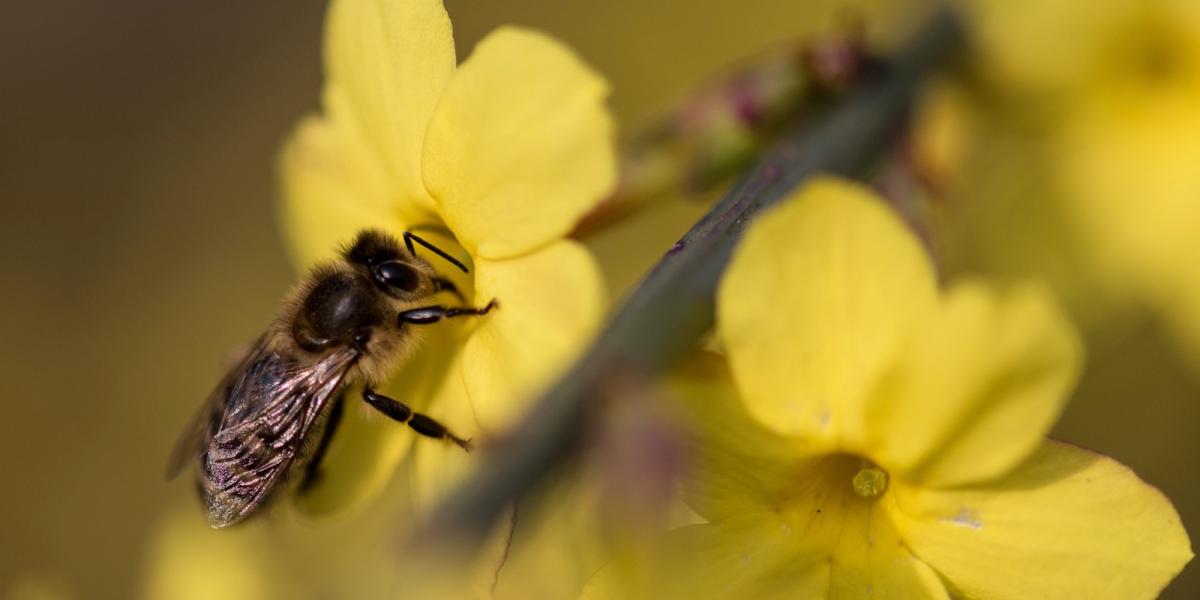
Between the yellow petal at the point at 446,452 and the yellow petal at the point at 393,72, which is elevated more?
the yellow petal at the point at 393,72

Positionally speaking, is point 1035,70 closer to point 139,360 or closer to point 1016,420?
point 1016,420

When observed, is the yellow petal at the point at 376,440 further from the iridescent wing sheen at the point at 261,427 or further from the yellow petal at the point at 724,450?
the yellow petal at the point at 724,450

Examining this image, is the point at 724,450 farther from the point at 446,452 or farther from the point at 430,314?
the point at 430,314

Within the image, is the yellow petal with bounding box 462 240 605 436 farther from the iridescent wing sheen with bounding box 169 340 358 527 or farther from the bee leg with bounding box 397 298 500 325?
the iridescent wing sheen with bounding box 169 340 358 527

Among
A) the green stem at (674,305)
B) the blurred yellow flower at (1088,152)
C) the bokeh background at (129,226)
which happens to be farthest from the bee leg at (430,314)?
the bokeh background at (129,226)

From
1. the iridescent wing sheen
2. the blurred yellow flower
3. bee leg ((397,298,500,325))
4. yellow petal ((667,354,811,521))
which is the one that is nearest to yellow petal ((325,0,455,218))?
bee leg ((397,298,500,325))

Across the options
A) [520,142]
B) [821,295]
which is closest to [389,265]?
[520,142]
